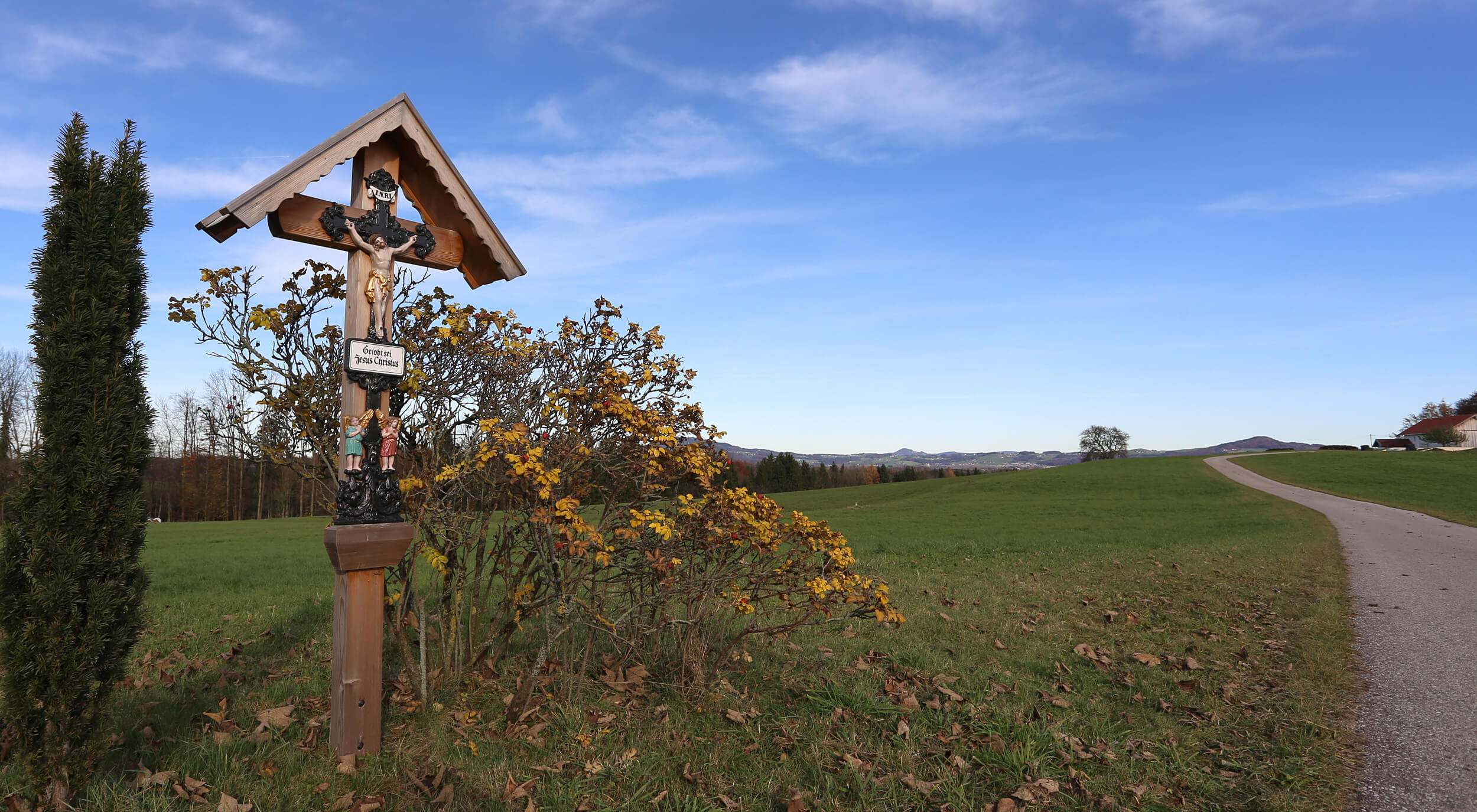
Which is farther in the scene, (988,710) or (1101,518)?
(1101,518)

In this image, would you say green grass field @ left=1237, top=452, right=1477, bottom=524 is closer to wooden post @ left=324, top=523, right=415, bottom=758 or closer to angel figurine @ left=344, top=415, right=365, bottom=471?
wooden post @ left=324, top=523, right=415, bottom=758

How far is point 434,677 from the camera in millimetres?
5305

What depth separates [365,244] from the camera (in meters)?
4.62

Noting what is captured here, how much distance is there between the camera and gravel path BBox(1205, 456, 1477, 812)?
161 inches

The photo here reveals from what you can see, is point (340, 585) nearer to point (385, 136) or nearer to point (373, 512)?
point (373, 512)

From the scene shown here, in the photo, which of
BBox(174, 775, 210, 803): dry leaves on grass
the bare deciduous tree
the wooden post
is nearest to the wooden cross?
the wooden post

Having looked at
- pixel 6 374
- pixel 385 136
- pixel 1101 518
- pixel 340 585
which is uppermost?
pixel 6 374

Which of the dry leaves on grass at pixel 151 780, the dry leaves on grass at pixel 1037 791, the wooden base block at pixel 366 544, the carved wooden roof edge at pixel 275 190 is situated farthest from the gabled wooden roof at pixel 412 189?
the dry leaves on grass at pixel 1037 791

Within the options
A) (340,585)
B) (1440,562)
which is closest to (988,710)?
(340,585)

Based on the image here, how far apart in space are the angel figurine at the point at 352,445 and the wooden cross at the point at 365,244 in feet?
0.10

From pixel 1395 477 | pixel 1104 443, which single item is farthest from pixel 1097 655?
pixel 1104 443

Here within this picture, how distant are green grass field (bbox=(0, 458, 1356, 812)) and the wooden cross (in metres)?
0.51

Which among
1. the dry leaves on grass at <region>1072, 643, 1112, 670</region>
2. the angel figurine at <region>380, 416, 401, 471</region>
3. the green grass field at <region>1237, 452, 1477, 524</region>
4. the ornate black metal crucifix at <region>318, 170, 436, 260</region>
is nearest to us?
the angel figurine at <region>380, 416, 401, 471</region>

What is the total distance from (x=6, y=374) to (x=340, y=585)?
128ft
